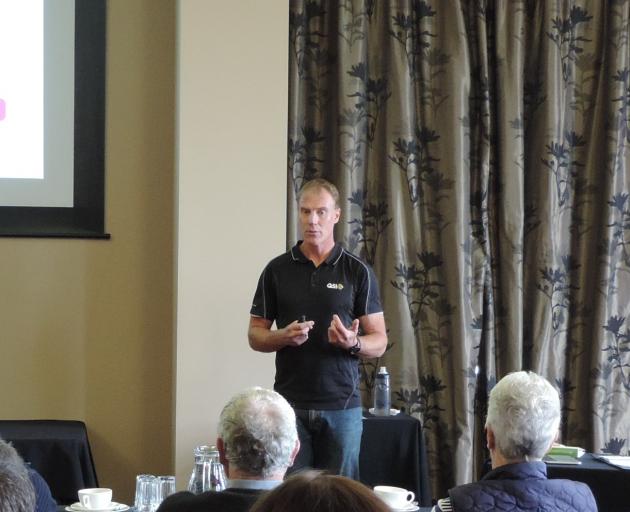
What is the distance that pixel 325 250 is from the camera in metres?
3.62

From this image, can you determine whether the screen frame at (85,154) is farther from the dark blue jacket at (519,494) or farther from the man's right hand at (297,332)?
the dark blue jacket at (519,494)

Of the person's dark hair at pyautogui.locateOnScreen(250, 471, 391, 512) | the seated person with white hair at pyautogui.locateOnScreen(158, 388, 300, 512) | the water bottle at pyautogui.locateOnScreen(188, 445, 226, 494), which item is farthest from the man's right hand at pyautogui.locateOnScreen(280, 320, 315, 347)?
the person's dark hair at pyautogui.locateOnScreen(250, 471, 391, 512)

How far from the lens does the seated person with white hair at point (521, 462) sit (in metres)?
2.11

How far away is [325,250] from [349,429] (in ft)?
2.26

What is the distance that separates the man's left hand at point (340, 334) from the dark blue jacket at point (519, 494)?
122 centimetres

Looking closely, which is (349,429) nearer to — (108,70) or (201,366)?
(201,366)

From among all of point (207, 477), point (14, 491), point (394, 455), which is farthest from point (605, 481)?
point (14, 491)

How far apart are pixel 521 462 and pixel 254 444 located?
2.20ft

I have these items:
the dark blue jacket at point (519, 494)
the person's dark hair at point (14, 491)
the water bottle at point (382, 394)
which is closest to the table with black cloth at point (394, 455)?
the water bottle at point (382, 394)

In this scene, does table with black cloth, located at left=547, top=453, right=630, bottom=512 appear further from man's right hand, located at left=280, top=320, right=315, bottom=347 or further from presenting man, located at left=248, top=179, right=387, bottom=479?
man's right hand, located at left=280, top=320, right=315, bottom=347

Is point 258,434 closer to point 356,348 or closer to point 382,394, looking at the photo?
point 356,348

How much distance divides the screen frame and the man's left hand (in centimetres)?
164

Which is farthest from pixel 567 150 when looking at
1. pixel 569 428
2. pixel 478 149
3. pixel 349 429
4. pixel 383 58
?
pixel 349 429

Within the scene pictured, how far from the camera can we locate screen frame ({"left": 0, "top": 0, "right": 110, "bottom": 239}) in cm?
450
